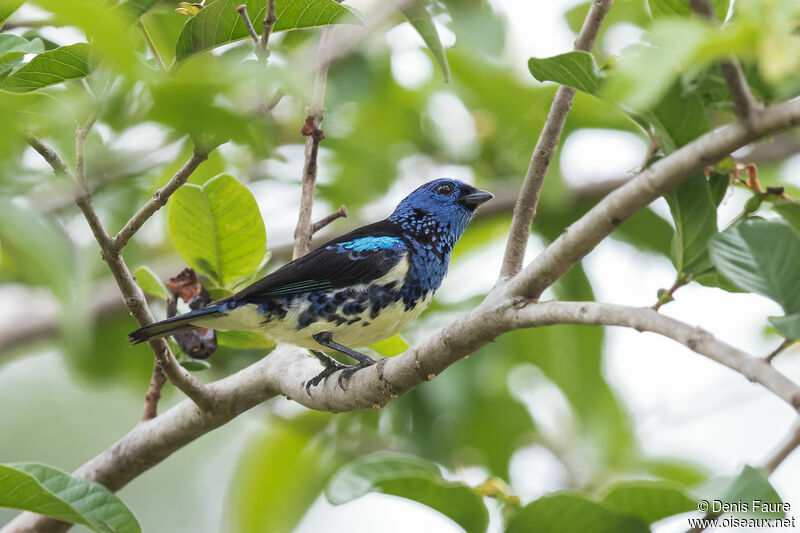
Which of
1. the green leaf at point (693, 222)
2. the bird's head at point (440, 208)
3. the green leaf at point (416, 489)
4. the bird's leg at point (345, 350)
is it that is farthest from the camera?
the bird's head at point (440, 208)

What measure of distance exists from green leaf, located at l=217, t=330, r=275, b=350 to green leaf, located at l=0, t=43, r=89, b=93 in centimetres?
135

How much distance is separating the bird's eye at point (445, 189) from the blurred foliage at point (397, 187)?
51 centimetres

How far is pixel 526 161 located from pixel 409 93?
799mm

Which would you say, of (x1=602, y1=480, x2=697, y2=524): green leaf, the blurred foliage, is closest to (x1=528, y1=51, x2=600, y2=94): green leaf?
the blurred foliage

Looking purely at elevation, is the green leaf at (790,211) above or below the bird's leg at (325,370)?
above

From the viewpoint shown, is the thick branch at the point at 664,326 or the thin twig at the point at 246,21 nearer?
the thick branch at the point at 664,326

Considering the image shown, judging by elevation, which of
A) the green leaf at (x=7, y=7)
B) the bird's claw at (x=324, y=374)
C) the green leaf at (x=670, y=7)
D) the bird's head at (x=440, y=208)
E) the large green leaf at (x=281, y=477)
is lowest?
the large green leaf at (x=281, y=477)

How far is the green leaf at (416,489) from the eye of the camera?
2.65 metres

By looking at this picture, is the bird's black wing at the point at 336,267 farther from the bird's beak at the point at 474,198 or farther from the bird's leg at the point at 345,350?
the bird's beak at the point at 474,198

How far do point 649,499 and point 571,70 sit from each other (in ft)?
4.26

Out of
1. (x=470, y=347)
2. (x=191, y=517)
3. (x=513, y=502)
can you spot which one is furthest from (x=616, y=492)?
(x=191, y=517)

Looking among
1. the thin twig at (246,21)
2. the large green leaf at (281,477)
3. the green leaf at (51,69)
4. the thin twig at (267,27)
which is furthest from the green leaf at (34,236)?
the large green leaf at (281,477)

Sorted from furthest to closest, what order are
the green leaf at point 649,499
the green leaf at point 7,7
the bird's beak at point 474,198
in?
the bird's beak at point 474,198 < the green leaf at point 649,499 < the green leaf at point 7,7

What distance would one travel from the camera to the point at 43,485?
2.55 meters
